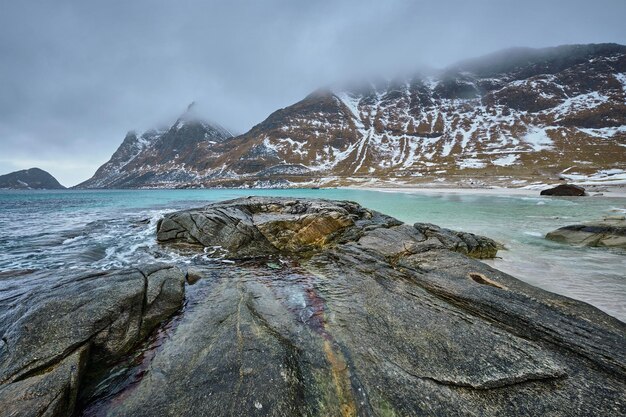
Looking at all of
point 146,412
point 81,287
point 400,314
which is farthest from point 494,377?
point 81,287

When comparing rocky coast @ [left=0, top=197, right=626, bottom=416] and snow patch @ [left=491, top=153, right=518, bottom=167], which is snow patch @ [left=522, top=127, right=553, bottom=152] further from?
rocky coast @ [left=0, top=197, right=626, bottom=416]

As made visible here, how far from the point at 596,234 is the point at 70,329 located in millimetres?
27620

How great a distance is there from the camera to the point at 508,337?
6.82 metres

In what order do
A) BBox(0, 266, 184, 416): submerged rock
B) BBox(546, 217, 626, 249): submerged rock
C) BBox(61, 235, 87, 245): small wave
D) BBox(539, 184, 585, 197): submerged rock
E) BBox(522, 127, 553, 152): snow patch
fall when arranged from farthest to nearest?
BBox(522, 127, 553, 152): snow patch → BBox(539, 184, 585, 197): submerged rock → BBox(61, 235, 87, 245): small wave → BBox(546, 217, 626, 249): submerged rock → BBox(0, 266, 184, 416): submerged rock

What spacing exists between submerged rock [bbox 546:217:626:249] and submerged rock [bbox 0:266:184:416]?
24447 millimetres

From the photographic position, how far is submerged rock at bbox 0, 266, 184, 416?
5.07 meters

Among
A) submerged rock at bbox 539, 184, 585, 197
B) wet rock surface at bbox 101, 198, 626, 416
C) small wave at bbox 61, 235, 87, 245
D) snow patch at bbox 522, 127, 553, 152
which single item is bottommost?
submerged rock at bbox 539, 184, 585, 197

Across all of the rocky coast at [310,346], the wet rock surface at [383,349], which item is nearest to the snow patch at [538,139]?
the wet rock surface at [383,349]

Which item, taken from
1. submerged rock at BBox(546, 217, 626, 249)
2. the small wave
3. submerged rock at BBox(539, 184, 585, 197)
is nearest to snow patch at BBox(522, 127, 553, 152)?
A: submerged rock at BBox(539, 184, 585, 197)

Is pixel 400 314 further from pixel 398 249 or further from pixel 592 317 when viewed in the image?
pixel 398 249

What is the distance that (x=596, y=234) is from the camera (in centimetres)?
1756

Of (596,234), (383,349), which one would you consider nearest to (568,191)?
(596,234)

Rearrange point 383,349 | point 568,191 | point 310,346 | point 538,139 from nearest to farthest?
point 383,349, point 310,346, point 568,191, point 538,139

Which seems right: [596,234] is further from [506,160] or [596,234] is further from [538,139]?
[538,139]
